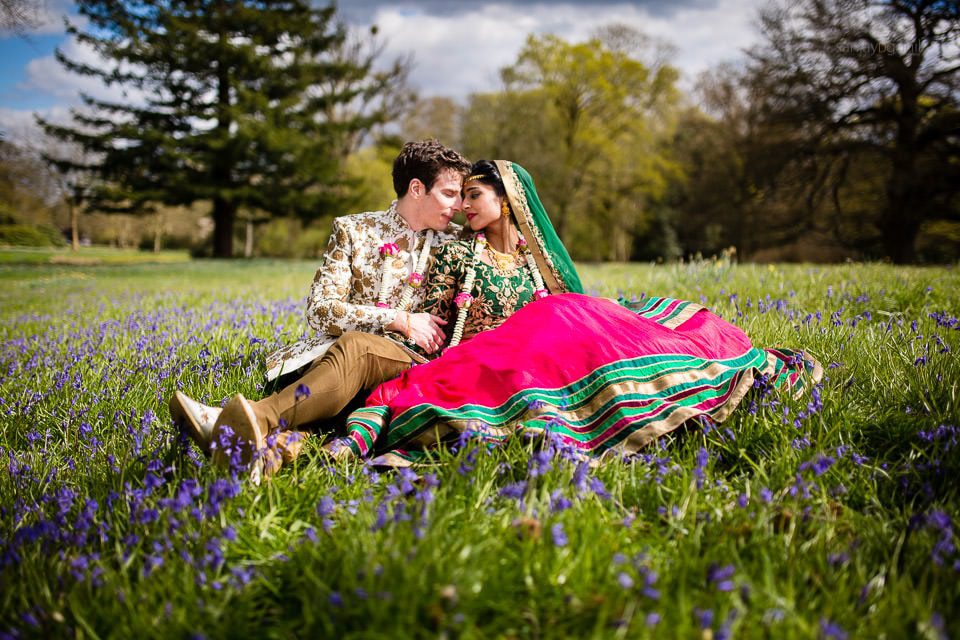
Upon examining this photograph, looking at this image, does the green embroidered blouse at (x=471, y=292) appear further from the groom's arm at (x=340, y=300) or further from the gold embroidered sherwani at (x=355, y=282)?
the groom's arm at (x=340, y=300)

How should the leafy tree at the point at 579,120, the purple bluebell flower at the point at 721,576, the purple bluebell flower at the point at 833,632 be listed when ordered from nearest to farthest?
the purple bluebell flower at the point at 833,632 → the purple bluebell flower at the point at 721,576 → the leafy tree at the point at 579,120

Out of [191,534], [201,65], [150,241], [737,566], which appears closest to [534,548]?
[737,566]

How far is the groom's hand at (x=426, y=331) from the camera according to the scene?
333 cm

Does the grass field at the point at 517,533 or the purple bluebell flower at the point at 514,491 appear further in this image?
the purple bluebell flower at the point at 514,491

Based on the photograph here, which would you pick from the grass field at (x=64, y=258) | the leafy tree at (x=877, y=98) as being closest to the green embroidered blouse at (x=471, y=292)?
the leafy tree at (x=877, y=98)

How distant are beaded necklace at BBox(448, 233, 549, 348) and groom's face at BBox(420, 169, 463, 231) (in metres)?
0.27

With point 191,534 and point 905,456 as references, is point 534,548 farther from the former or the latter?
point 905,456

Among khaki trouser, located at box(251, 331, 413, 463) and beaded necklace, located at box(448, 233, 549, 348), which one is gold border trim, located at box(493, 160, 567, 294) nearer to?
beaded necklace, located at box(448, 233, 549, 348)

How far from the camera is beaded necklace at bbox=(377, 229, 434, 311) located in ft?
11.7

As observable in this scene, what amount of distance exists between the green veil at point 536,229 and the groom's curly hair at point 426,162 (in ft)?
0.99

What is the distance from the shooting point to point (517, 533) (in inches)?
67.5

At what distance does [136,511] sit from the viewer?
1795 millimetres

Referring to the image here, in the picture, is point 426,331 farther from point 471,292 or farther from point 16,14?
point 16,14

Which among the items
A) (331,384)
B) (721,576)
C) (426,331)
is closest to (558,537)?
(721,576)
